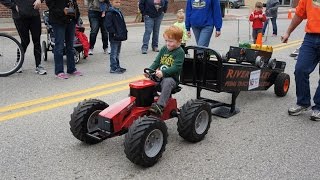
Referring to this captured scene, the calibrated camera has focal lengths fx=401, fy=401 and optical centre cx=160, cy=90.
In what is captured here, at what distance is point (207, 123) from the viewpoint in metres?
4.55

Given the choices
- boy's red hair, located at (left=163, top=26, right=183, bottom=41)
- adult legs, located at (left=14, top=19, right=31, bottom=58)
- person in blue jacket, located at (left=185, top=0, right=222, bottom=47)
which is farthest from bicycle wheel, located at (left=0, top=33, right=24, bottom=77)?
boy's red hair, located at (left=163, top=26, right=183, bottom=41)

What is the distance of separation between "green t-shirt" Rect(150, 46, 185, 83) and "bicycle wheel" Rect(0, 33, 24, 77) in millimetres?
3975

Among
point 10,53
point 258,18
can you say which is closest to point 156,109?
point 10,53

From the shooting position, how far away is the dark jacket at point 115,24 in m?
7.62

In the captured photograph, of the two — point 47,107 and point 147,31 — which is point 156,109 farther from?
point 147,31

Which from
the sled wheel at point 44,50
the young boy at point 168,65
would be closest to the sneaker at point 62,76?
the sled wheel at point 44,50

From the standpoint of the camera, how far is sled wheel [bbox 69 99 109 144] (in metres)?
4.13

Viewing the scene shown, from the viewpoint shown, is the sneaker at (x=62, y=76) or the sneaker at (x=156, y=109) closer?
the sneaker at (x=156, y=109)

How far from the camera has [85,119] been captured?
413 cm

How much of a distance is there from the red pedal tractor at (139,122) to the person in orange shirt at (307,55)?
5.55 ft

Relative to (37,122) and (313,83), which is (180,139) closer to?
(37,122)

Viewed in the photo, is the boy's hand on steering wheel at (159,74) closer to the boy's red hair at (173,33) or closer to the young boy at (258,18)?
the boy's red hair at (173,33)

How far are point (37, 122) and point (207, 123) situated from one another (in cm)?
216

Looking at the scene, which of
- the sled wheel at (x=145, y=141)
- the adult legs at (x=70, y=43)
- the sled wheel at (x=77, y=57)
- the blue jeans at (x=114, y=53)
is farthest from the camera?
the sled wheel at (x=77, y=57)
